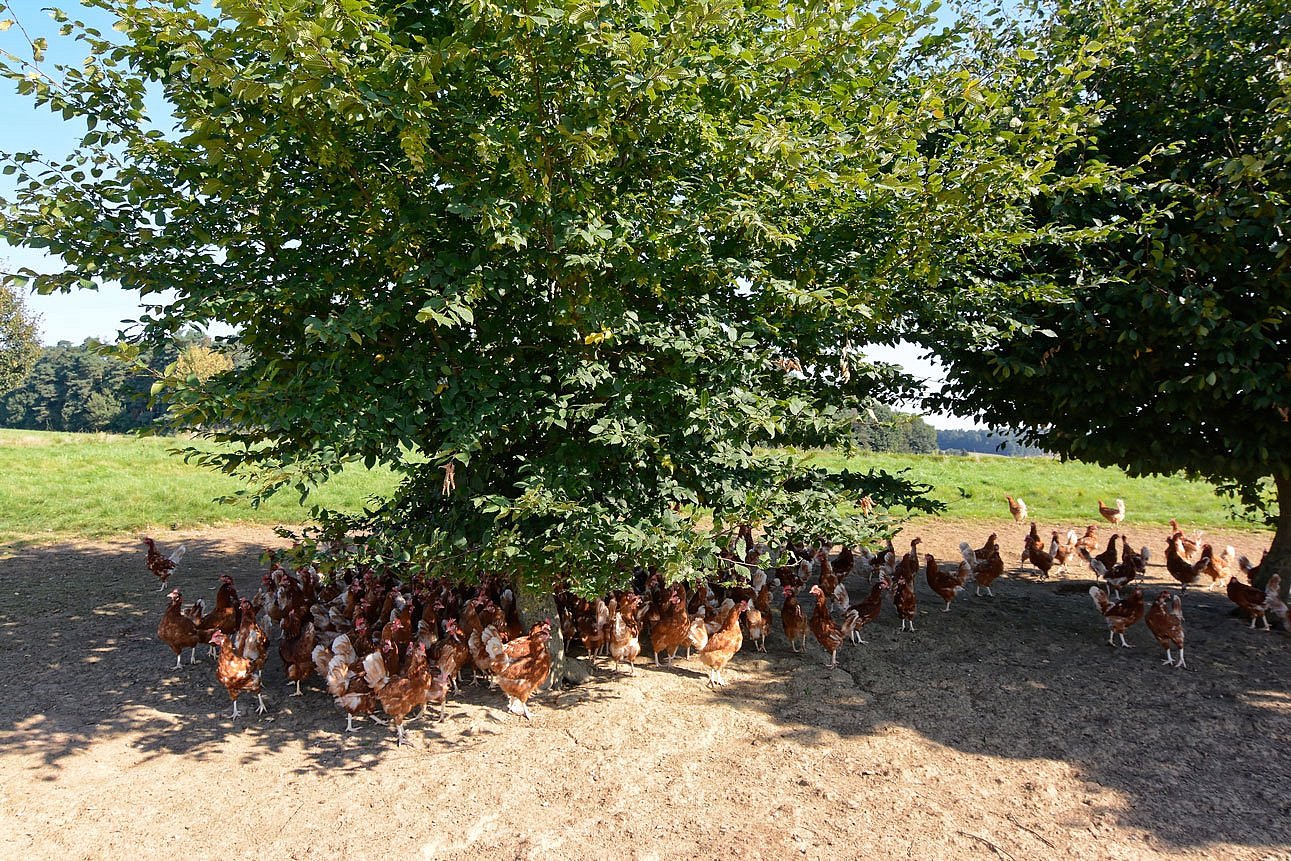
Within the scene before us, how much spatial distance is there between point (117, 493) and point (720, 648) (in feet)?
54.0

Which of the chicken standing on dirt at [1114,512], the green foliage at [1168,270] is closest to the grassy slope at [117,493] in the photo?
the green foliage at [1168,270]

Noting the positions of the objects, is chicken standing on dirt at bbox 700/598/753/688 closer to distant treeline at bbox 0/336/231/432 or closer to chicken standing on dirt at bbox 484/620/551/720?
chicken standing on dirt at bbox 484/620/551/720

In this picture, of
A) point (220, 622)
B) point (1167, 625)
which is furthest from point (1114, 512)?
point (220, 622)

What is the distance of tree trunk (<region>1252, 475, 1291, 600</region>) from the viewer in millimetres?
8891

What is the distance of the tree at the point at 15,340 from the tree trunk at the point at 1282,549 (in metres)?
42.2

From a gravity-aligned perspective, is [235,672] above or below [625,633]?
below

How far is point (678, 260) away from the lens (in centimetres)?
501

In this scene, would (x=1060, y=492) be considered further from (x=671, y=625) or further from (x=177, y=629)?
(x=177, y=629)

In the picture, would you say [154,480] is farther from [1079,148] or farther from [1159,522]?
[1159,522]

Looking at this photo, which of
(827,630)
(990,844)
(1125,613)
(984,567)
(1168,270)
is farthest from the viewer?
(984,567)

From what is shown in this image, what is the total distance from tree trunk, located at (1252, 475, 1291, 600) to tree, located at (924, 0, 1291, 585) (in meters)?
1.63

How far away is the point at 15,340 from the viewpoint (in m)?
33.4

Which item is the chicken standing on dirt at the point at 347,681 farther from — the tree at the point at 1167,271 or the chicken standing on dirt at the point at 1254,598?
the chicken standing on dirt at the point at 1254,598

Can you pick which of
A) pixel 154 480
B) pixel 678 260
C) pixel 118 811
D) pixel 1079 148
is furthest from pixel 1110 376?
pixel 154 480
